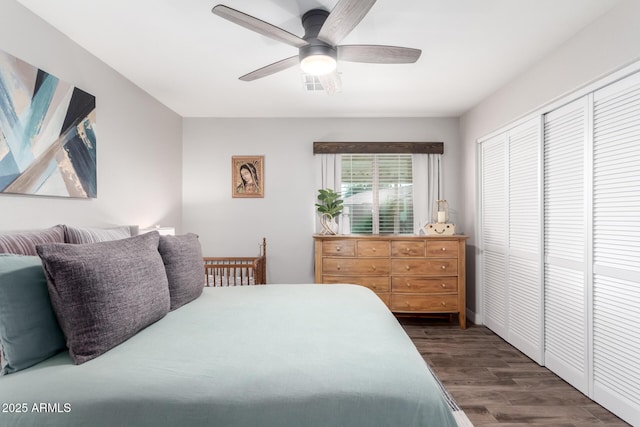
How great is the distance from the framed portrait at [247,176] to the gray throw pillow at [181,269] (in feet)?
6.52

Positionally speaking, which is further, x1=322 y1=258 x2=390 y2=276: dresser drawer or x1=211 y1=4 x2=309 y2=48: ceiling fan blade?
x1=322 y1=258 x2=390 y2=276: dresser drawer

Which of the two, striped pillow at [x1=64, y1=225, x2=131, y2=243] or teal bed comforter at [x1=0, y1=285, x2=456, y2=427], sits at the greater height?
striped pillow at [x1=64, y1=225, x2=131, y2=243]

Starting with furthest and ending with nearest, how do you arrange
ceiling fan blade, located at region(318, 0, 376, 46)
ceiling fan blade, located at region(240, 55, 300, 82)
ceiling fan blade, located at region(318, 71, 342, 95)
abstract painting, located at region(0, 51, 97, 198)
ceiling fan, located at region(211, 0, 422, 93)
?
ceiling fan blade, located at region(318, 71, 342, 95) < ceiling fan blade, located at region(240, 55, 300, 82) < abstract painting, located at region(0, 51, 97, 198) < ceiling fan, located at region(211, 0, 422, 93) < ceiling fan blade, located at region(318, 0, 376, 46)

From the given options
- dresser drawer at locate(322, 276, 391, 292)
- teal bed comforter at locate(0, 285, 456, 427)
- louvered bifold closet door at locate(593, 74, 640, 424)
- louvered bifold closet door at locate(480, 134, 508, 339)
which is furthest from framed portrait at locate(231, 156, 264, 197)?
louvered bifold closet door at locate(593, 74, 640, 424)

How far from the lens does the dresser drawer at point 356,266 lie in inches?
138

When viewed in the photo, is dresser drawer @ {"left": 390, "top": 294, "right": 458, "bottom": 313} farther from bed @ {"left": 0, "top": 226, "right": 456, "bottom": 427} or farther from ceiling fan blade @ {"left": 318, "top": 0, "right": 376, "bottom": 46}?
ceiling fan blade @ {"left": 318, "top": 0, "right": 376, "bottom": 46}

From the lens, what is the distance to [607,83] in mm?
1975

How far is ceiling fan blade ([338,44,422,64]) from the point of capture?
74.3 inches

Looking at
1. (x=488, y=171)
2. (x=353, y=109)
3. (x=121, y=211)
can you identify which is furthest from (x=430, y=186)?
(x=121, y=211)

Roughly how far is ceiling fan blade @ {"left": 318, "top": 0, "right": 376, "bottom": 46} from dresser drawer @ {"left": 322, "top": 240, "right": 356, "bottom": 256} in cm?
217

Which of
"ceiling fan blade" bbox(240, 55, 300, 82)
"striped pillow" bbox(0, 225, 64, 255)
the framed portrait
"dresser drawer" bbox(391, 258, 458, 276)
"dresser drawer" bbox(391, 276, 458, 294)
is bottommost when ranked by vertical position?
"dresser drawer" bbox(391, 276, 458, 294)

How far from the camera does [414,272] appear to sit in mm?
3496

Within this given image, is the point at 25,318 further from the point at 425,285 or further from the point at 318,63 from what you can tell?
the point at 425,285

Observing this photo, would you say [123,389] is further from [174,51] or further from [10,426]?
[174,51]
